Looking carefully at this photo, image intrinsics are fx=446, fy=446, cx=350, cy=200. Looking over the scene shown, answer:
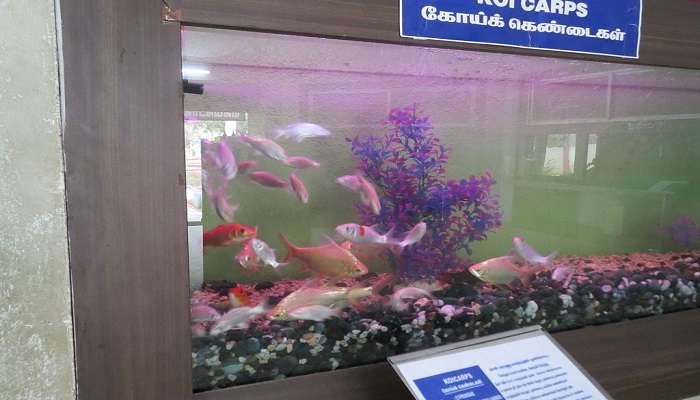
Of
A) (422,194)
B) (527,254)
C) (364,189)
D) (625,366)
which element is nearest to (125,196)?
(364,189)

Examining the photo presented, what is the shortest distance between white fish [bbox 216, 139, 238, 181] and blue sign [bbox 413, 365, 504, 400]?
0.87 meters

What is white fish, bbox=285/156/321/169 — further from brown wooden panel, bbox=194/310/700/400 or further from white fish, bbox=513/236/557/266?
white fish, bbox=513/236/557/266

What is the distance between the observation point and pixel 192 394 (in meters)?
1.31

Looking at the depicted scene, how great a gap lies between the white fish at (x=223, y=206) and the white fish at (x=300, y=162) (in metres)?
0.24

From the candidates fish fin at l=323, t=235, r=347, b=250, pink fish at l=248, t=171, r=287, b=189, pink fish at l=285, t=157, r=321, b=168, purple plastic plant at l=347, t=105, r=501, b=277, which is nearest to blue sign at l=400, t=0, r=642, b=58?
purple plastic plant at l=347, t=105, r=501, b=277

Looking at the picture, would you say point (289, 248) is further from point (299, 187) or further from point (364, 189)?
point (364, 189)

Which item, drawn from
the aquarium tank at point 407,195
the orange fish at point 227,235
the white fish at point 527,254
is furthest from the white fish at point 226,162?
the white fish at point 527,254

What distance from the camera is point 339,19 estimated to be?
4.47 ft

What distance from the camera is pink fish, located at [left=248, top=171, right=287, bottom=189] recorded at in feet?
5.15

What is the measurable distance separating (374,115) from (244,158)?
1.71ft

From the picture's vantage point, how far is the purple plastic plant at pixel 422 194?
1.75 metres

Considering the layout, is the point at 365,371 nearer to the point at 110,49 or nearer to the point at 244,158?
the point at 244,158

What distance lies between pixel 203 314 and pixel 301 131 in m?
0.69

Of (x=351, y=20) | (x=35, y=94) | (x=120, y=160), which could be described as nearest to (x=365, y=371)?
(x=120, y=160)
